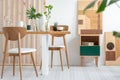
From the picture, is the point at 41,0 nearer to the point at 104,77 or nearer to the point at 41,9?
the point at 41,9

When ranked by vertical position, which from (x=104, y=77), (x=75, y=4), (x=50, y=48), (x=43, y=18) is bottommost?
(x=104, y=77)

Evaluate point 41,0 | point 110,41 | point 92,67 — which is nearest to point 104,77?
point 92,67

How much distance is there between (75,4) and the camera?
4.94 metres

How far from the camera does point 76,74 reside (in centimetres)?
396

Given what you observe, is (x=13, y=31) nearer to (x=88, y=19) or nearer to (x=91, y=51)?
(x=91, y=51)

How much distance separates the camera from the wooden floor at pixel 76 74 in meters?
3.65

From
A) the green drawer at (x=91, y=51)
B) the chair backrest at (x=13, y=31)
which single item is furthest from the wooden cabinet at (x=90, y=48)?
the chair backrest at (x=13, y=31)

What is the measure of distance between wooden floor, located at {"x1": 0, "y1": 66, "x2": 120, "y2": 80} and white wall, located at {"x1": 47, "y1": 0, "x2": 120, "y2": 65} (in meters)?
0.53

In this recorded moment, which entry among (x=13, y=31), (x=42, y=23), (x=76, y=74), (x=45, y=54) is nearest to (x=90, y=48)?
(x=76, y=74)

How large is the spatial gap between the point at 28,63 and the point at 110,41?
1.85 meters

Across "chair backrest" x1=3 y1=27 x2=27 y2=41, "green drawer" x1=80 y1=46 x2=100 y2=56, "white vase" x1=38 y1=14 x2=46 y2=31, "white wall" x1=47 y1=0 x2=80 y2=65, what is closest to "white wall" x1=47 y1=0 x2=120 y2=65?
"white wall" x1=47 y1=0 x2=80 y2=65

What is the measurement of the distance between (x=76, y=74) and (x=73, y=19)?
1460mm

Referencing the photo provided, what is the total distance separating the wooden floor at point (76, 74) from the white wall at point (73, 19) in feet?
1.74

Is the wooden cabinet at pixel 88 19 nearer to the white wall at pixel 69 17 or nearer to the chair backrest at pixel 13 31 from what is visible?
the white wall at pixel 69 17
